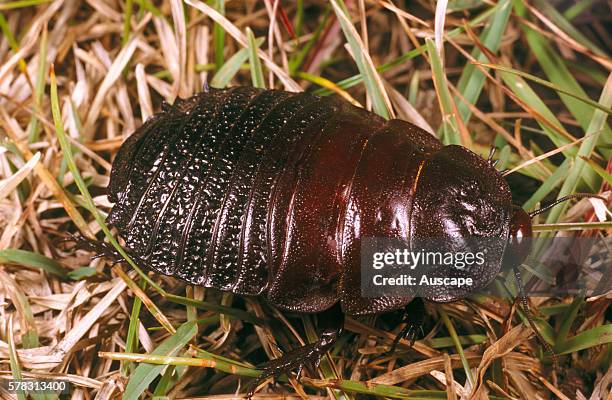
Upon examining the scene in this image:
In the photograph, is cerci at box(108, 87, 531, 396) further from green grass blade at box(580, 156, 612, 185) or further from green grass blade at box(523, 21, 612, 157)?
green grass blade at box(523, 21, 612, 157)

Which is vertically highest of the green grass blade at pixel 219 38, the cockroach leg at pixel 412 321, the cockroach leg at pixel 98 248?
the green grass blade at pixel 219 38

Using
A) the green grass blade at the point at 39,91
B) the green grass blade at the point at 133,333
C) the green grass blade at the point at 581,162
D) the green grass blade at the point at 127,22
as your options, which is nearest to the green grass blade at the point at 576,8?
the green grass blade at the point at 581,162

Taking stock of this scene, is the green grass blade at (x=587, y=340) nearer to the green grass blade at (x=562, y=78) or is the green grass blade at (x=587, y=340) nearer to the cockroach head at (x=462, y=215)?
the cockroach head at (x=462, y=215)

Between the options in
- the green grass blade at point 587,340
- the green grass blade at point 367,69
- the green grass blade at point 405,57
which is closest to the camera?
the green grass blade at point 587,340

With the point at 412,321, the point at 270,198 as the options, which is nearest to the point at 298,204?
the point at 270,198

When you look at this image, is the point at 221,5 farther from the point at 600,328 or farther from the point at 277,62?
the point at 600,328

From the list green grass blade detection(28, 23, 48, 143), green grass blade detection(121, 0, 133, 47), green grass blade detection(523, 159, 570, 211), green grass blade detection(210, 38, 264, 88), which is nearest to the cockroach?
green grass blade detection(523, 159, 570, 211)

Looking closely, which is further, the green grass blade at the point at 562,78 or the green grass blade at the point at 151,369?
the green grass blade at the point at 562,78

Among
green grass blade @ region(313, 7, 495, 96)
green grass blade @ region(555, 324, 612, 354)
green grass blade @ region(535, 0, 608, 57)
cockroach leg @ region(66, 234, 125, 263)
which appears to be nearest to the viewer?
green grass blade @ region(555, 324, 612, 354)
